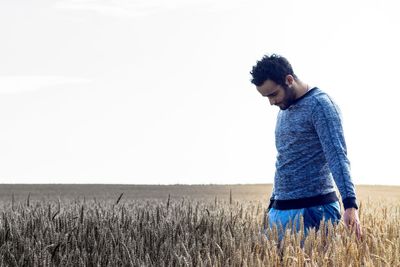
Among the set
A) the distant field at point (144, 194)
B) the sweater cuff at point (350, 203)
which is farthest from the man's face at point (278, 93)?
the distant field at point (144, 194)

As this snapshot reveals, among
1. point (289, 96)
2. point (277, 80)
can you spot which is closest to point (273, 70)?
point (277, 80)

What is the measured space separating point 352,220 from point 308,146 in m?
0.64

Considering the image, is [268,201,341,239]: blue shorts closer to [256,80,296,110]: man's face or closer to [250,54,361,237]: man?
[250,54,361,237]: man

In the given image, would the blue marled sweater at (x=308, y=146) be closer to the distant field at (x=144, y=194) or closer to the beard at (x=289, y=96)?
the beard at (x=289, y=96)

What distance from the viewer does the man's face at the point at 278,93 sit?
4.75 metres

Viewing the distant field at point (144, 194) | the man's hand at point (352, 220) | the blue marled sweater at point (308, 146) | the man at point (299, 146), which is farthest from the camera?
the distant field at point (144, 194)

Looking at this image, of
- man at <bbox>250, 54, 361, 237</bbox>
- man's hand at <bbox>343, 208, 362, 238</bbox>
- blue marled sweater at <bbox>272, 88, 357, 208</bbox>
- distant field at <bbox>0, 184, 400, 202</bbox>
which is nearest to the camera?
man's hand at <bbox>343, 208, 362, 238</bbox>

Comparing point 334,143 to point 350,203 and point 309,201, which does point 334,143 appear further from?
point 309,201

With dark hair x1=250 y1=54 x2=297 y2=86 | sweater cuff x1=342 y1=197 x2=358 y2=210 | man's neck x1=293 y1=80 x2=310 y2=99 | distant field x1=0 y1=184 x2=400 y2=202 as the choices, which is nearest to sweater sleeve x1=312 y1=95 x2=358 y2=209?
sweater cuff x1=342 y1=197 x2=358 y2=210

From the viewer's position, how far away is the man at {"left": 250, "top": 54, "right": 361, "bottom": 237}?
4.66 m

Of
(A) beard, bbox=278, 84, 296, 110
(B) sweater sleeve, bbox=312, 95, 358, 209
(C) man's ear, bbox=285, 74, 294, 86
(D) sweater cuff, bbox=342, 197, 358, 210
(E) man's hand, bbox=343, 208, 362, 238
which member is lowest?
(E) man's hand, bbox=343, 208, 362, 238

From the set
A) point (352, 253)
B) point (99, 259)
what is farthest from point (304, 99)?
point (99, 259)

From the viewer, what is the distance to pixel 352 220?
14.1ft

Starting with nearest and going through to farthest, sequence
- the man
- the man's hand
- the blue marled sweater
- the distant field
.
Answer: the man's hand → the blue marled sweater → the man → the distant field
